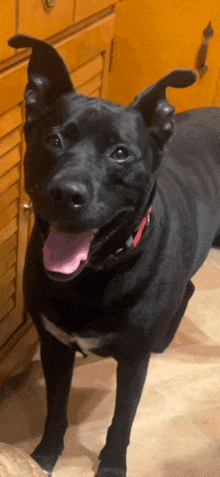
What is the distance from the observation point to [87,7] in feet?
5.21

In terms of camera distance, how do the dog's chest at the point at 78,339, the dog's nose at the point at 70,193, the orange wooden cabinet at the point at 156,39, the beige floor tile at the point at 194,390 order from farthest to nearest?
the orange wooden cabinet at the point at 156,39, the beige floor tile at the point at 194,390, the dog's chest at the point at 78,339, the dog's nose at the point at 70,193

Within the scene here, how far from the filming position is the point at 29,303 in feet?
→ 4.33

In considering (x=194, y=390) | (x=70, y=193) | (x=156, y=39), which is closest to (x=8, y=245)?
(x=70, y=193)

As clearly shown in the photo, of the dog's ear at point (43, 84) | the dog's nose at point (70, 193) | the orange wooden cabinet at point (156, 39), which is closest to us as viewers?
the dog's nose at point (70, 193)

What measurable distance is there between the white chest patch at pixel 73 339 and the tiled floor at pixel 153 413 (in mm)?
373

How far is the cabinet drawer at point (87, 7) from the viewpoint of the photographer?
1.54 meters

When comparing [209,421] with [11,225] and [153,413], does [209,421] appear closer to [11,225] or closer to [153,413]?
[153,413]

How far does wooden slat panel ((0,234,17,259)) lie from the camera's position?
150 centimetres

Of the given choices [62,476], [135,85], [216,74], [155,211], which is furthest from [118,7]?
[62,476]

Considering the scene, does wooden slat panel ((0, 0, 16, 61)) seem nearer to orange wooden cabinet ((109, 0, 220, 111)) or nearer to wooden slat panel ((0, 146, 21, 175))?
wooden slat panel ((0, 146, 21, 175))

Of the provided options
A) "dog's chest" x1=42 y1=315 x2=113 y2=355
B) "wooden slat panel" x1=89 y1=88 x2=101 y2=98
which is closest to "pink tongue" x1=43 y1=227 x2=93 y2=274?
"dog's chest" x1=42 y1=315 x2=113 y2=355

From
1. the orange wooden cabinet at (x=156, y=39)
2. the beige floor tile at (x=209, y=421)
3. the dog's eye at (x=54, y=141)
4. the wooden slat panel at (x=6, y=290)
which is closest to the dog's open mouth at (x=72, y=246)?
the dog's eye at (x=54, y=141)

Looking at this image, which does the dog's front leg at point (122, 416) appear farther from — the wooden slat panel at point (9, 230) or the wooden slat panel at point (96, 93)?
the wooden slat panel at point (96, 93)

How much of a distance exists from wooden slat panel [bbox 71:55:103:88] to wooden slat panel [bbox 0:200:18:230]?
1.16 ft
